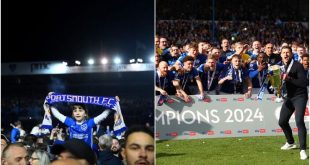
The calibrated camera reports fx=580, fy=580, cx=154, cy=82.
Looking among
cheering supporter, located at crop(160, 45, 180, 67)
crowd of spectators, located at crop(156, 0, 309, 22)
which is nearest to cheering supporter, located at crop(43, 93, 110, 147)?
cheering supporter, located at crop(160, 45, 180, 67)

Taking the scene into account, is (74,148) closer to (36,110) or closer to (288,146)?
(36,110)

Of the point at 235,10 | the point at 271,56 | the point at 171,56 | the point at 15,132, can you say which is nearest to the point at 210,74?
the point at 171,56

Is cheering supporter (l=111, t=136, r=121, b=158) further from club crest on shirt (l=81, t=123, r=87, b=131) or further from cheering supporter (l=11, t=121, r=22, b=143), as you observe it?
cheering supporter (l=11, t=121, r=22, b=143)

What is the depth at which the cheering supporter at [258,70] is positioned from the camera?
254 inches

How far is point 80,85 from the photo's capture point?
8.58 ft

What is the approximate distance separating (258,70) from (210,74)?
2.17ft

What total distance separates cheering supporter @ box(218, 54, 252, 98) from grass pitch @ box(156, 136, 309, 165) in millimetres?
542

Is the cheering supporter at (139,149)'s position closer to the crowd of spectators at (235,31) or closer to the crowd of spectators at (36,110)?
the crowd of spectators at (36,110)

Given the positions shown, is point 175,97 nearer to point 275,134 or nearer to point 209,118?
point 209,118

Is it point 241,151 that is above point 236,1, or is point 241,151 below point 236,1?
below

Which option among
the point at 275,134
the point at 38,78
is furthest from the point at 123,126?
the point at 275,134

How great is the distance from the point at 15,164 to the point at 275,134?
166 inches

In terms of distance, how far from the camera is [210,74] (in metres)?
6.11

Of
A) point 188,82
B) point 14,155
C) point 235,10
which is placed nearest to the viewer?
point 14,155
